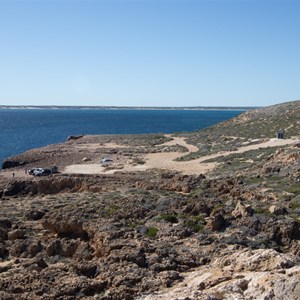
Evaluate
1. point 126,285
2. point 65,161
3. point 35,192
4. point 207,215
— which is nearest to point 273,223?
point 207,215

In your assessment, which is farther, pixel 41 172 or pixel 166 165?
pixel 166 165

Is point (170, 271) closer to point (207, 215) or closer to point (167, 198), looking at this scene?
point (207, 215)

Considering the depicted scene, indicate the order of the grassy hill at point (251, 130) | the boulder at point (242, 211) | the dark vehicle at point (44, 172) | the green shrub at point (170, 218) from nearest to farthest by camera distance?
the boulder at point (242, 211), the green shrub at point (170, 218), the dark vehicle at point (44, 172), the grassy hill at point (251, 130)

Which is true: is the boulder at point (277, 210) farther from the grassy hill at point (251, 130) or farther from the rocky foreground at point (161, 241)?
the grassy hill at point (251, 130)

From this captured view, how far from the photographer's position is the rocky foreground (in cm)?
1248

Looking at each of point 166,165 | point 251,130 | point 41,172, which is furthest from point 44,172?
point 251,130

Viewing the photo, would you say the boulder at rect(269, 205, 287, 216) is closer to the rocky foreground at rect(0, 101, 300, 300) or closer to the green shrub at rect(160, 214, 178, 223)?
the rocky foreground at rect(0, 101, 300, 300)

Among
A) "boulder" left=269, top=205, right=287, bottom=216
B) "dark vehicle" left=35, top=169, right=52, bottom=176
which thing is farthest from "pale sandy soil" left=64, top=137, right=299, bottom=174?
"boulder" left=269, top=205, right=287, bottom=216

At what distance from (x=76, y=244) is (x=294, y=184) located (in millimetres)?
13308

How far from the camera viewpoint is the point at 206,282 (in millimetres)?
12094

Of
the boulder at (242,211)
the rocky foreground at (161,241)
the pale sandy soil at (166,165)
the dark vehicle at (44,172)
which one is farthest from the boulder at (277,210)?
the dark vehicle at (44,172)

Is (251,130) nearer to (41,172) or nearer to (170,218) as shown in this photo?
(41,172)

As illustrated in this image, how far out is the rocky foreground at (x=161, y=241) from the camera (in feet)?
41.0

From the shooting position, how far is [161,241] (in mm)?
16922
